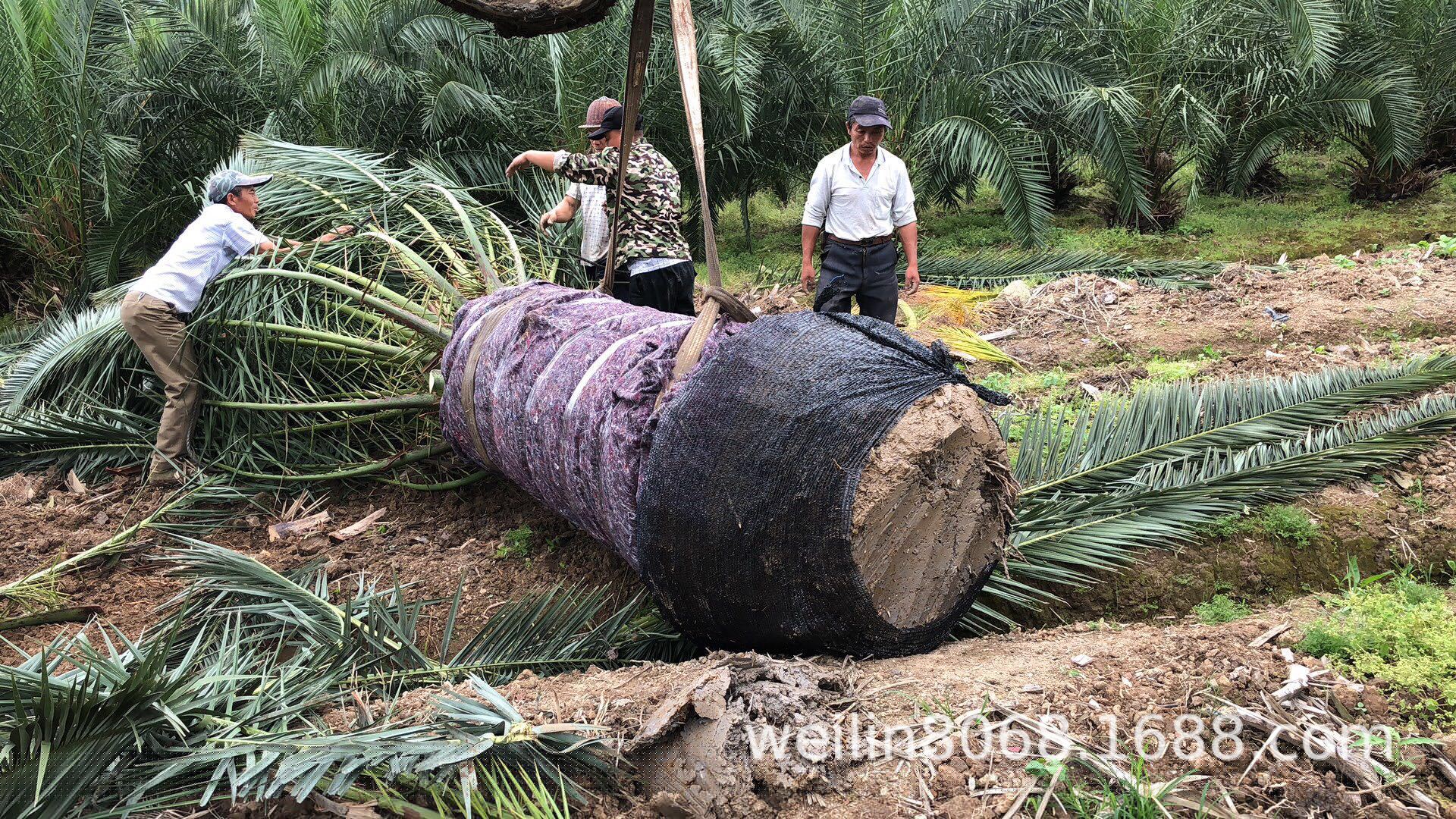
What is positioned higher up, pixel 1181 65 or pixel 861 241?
pixel 1181 65

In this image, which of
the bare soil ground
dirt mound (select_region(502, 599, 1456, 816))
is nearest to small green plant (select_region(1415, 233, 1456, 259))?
the bare soil ground

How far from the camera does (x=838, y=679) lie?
2.27 metres

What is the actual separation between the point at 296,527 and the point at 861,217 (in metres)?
3.08

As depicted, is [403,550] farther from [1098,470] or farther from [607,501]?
[1098,470]

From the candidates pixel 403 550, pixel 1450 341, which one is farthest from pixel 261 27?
pixel 1450 341

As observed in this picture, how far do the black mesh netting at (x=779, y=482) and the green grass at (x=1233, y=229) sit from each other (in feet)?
18.4

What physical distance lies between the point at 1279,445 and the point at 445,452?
133 inches

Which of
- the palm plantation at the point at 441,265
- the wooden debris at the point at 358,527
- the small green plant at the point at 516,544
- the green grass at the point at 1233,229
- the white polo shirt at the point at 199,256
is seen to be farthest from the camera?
the green grass at the point at 1233,229

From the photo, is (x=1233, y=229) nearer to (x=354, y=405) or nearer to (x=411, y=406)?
(x=411, y=406)

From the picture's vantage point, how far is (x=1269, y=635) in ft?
8.09

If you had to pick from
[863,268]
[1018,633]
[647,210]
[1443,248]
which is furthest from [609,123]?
[1443,248]

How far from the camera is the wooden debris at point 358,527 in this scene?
4285 millimetres

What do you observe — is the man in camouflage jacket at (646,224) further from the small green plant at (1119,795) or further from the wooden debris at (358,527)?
the small green plant at (1119,795)

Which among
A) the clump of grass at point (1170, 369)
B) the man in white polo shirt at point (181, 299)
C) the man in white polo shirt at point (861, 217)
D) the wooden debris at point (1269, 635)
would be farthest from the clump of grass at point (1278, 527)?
the man in white polo shirt at point (181, 299)
